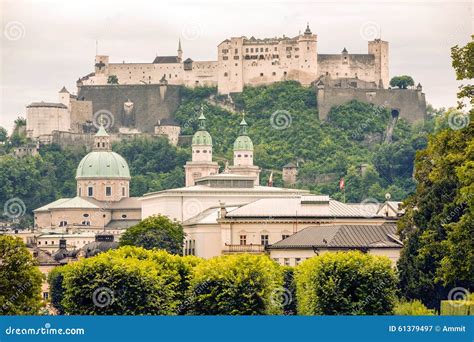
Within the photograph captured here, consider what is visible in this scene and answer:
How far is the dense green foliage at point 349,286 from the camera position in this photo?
7438cm

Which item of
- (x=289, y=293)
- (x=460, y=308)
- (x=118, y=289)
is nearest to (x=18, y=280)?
(x=118, y=289)

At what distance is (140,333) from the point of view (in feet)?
160

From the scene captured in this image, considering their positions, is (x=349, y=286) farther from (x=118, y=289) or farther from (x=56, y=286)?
(x=56, y=286)

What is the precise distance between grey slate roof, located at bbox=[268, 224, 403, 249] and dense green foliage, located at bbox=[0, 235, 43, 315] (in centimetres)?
2772

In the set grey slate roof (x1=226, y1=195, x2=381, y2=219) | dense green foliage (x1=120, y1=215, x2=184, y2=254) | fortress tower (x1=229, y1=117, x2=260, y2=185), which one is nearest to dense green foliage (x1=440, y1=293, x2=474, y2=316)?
grey slate roof (x1=226, y1=195, x2=381, y2=219)

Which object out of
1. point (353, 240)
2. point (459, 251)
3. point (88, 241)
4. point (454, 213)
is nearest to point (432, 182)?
point (454, 213)

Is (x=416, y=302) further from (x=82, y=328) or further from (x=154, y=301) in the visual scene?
(x=82, y=328)

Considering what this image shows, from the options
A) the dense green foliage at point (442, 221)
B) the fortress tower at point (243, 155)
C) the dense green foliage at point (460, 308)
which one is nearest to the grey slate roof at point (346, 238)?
the dense green foliage at point (442, 221)

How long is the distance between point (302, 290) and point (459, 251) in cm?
1353

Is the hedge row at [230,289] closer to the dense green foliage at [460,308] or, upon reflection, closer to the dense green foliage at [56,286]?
the dense green foliage at [460,308]

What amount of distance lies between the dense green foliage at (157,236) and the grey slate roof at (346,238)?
614 inches

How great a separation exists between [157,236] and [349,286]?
5277 cm

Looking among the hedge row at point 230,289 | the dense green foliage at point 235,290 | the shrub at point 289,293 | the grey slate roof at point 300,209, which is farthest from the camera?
the grey slate roof at point 300,209

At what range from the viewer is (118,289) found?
249 feet
